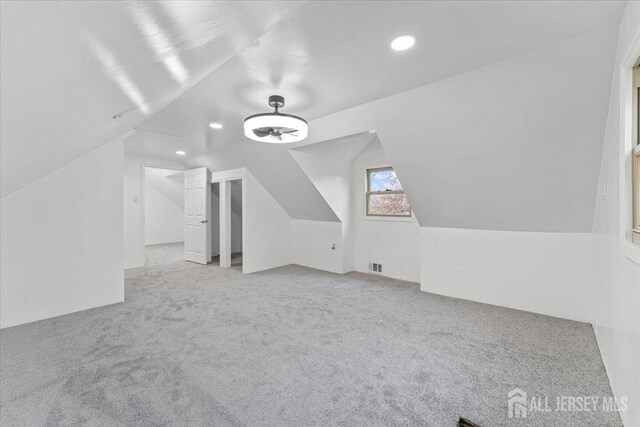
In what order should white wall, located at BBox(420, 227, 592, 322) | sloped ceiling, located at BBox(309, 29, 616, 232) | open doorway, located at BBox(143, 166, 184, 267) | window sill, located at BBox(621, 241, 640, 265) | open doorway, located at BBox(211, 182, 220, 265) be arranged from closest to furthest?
window sill, located at BBox(621, 241, 640, 265), sloped ceiling, located at BBox(309, 29, 616, 232), white wall, located at BBox(420, 227, 592, 322), open doorway, located at BBox(211, 182, 220, 265), open doorway, located at BBox(143, 166, 184, 267)

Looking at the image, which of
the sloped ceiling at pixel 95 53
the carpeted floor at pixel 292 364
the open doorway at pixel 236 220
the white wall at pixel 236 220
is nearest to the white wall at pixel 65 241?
the carpeted floor at pixel 292 364

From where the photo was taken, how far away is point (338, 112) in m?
3.34

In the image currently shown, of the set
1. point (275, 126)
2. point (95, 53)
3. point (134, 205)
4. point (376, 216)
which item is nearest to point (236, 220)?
point (134, 205)

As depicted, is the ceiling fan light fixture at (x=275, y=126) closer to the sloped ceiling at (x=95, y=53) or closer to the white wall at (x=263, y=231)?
the sloped ceiling at (x=95, y=53)

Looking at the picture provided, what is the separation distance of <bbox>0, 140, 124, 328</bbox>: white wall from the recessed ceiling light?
348cm

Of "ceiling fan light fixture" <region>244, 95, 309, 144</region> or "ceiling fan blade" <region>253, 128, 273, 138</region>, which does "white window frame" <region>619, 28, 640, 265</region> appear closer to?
"ceiling fan light fixture" <region>244, 95, 309, 144</region>

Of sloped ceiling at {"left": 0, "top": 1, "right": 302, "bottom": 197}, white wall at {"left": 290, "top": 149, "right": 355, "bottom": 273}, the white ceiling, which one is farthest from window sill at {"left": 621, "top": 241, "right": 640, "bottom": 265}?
white wall at {"left": 290, "top": 149, "right": 355, "bottom": 273}

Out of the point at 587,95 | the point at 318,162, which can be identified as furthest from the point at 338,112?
the point at 587,95

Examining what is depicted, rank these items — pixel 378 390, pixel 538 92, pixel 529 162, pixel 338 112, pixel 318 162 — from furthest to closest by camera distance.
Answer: pixel 318 162 → pixel 338 112 → pixel 529 162 → pixel 538 92 → pixel 378 390

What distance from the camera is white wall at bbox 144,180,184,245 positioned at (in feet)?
27.7

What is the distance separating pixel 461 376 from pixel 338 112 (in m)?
2.87

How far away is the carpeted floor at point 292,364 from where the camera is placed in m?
1.64

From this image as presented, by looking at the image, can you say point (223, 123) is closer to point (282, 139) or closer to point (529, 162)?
point (282, 139)

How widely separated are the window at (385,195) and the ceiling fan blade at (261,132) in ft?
8.20
